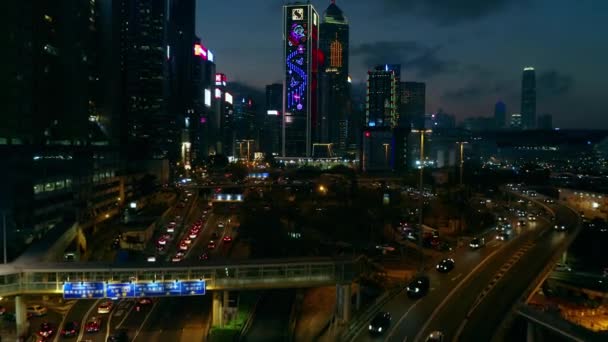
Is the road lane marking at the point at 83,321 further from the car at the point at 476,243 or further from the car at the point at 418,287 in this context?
the car at the point at 476,243

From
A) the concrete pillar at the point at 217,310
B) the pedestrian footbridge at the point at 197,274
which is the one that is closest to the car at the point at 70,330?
the pedestrian footbridge at the point at 197,274

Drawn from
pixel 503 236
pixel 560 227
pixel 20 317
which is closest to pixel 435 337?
pixel 20 317

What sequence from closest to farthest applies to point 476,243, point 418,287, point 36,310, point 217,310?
1. point 217,310
2. point 418,287
3. point 36,310
4. point 476,243

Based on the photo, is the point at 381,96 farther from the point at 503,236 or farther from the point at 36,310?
the point at 36,310

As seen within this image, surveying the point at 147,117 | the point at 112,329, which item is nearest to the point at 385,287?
the point at 112,329

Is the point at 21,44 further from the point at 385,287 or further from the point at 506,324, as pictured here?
the point at 506,324
